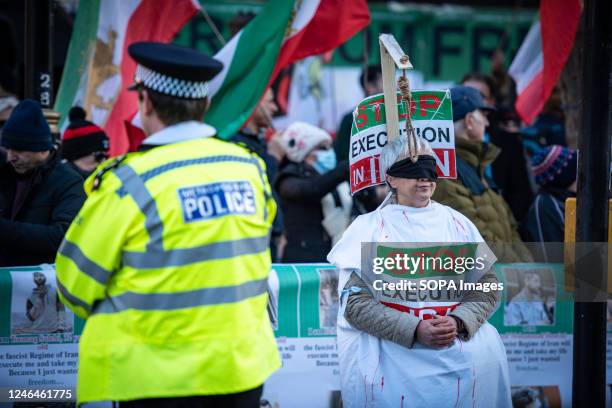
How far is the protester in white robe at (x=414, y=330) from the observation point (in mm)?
4020

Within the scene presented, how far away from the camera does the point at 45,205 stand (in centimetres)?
518

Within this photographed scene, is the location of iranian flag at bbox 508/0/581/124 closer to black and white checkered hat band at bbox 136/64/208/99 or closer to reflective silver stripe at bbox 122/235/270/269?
black and white checkered hat band at bbox 136/64/208/99

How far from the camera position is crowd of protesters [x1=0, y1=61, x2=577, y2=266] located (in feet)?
17.0

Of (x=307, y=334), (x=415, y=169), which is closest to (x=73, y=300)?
(x=415, y=169)

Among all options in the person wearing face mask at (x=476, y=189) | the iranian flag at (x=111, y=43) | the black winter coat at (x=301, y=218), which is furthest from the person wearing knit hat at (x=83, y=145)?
the person wearing face mask at (x=476, y=189)

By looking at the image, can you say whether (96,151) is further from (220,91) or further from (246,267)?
(246,267)

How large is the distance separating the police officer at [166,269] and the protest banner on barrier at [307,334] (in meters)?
1.99

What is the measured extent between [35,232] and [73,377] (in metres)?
0.84

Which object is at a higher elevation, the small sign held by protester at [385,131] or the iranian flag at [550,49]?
the iranian flag at [550,49]

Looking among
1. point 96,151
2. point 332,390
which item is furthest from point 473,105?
point 96,151

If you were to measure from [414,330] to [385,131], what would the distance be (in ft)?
3.58

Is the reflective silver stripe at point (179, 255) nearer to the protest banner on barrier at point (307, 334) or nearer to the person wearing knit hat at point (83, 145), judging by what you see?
the protest banner on barrier at point (307, 334)

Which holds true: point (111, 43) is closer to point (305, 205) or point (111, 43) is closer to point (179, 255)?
point (305, 205)

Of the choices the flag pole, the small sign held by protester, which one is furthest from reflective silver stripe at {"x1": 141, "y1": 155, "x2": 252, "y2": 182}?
the flag pole
